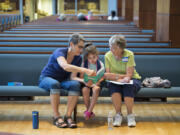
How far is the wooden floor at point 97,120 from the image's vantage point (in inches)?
167

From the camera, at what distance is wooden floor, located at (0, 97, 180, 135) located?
13.9 ft

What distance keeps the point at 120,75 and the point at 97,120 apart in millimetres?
578

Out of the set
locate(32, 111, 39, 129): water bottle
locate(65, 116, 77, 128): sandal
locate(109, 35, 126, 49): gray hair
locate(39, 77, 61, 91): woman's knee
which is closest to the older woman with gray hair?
locate(109, 35, 126, 49): gray hair

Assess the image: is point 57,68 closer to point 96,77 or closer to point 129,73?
point 96,77

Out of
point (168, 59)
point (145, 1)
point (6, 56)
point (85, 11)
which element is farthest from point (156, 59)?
point (85, 11)

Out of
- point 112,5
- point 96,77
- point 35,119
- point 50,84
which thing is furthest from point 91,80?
point 112,5

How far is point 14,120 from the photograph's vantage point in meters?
4.66

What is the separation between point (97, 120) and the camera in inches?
185

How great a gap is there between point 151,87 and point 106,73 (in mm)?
547

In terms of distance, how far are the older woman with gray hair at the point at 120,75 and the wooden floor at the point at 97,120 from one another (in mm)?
179

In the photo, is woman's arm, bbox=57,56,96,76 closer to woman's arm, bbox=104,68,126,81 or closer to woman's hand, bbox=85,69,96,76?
Result: woman's hand, bbox=85,69,96,76

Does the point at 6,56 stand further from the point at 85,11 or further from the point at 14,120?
the point at 85,11

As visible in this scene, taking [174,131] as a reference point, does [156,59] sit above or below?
above

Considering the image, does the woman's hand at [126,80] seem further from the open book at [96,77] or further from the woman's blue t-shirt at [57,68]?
the woman's blue t-shirt at [57,68]
